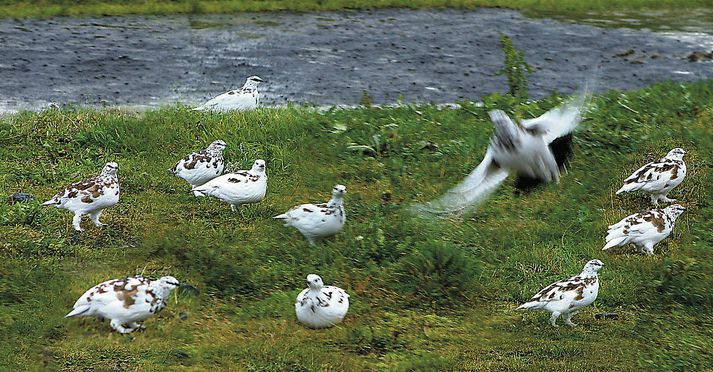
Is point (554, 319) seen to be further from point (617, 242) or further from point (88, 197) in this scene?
point (88, 197)

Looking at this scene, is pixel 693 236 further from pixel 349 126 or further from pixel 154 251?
pixel 154 251

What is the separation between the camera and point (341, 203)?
972 centimetres

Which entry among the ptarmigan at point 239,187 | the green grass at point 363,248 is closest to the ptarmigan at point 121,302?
the green grass at point 363,248

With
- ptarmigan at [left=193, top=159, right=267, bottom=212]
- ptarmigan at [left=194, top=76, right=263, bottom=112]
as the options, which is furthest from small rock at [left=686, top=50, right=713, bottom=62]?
ptarmigan at [left=193, top=159, right=267, bottom=212]

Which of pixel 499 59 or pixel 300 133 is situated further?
pixel 499 59

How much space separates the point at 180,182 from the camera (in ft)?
37.3

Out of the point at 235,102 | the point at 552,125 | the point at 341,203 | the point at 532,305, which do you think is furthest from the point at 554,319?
the point at 235,102

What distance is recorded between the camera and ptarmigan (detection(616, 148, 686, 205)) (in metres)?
10.6

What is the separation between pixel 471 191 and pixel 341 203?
1137mm

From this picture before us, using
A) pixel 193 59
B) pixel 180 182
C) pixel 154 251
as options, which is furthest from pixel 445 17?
pixel 154 251

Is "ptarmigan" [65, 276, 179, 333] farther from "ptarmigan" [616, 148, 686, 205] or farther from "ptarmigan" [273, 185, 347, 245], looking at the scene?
"ptarmigan" [616, 148, 686, 205]

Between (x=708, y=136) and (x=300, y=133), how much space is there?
175 inches

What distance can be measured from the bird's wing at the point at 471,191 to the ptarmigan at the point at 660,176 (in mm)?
1406

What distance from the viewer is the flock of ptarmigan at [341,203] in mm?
7988
